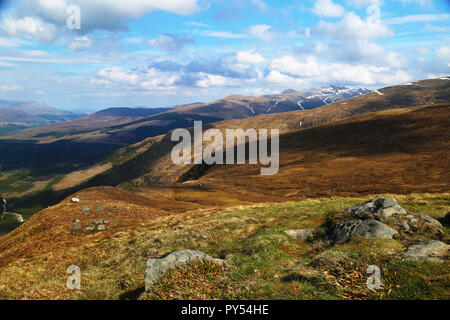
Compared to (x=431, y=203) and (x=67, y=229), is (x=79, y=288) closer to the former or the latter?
(x=67, y=229)

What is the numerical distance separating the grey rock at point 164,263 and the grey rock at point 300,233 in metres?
7.73

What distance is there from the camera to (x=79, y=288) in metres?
14.3

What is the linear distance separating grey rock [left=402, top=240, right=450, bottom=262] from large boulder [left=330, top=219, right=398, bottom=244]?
2230 mm

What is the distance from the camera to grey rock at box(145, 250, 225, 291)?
36.0 feet

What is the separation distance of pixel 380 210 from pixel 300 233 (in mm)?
5996

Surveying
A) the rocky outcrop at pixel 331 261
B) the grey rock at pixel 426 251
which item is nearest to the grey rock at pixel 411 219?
the grey rock at pixel 426 251

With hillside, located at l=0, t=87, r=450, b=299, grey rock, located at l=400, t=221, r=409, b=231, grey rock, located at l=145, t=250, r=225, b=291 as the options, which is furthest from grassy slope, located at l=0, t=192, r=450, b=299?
grey rock, located at l=400, t=221, r=409, b=231

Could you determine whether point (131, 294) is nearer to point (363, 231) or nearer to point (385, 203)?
point (363, 231)

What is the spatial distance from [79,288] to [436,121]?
5131 inches

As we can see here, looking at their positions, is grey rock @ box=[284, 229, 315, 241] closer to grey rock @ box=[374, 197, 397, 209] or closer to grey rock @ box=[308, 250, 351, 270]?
Answer: grey rock @ box=[308, 250, 351, 270]

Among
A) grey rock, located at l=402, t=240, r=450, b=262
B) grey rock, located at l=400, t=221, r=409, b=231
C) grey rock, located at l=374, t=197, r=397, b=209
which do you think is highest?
grey rock, located at l=402, t=240, r=450, b=262

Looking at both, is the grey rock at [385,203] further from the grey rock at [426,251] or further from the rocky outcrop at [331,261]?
the rocky outcrop at [331,261]

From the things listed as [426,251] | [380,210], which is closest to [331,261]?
[426,251]

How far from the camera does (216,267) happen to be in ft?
39.6
